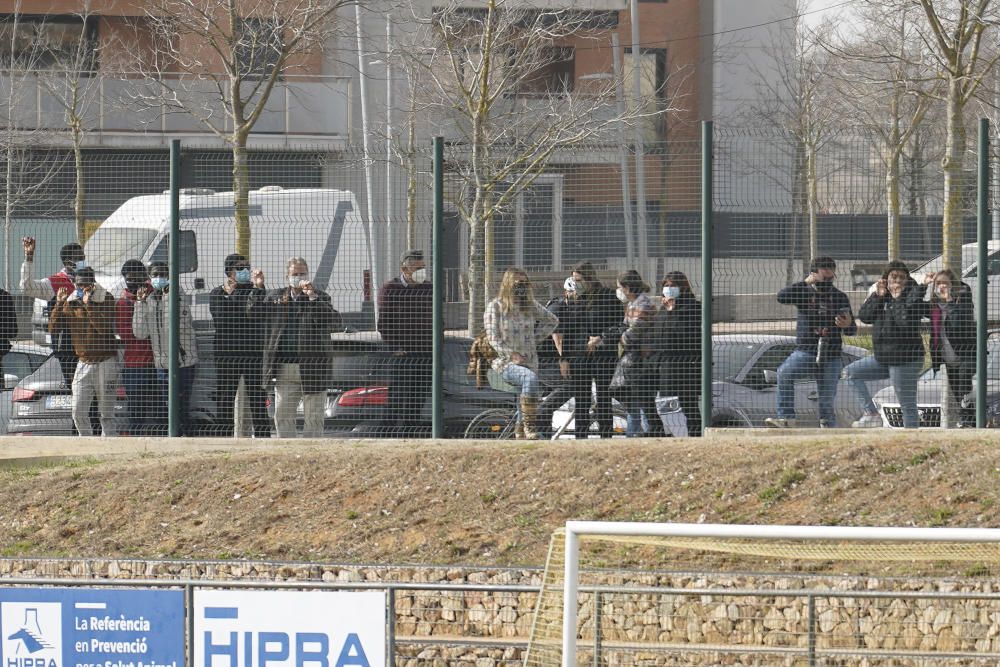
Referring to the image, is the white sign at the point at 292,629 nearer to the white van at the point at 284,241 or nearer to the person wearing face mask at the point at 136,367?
the white van at the point at 284,241

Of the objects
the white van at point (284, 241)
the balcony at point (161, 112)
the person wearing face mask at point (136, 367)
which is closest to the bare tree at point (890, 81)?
the white van at point (284, 241)

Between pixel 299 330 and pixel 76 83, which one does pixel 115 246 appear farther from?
pixel 76 83

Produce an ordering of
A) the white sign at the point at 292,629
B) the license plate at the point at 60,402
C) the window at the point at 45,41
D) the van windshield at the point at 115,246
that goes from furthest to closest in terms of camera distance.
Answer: the window at the point at 45,41 < the van windshield at the point at 115,246 < the license plate at the point at 60,402 < the white sign at the point at 292,629

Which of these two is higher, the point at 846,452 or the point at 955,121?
the point at 955,121

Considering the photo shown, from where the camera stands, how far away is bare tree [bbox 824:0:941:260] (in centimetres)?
1152

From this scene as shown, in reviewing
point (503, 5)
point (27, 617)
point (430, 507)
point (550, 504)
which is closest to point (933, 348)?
point (550, 504)

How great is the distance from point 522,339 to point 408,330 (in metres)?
0.95

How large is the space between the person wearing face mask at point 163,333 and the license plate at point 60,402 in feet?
2.72

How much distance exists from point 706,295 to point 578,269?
1.05 metres

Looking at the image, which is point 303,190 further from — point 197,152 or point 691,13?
point 691,13

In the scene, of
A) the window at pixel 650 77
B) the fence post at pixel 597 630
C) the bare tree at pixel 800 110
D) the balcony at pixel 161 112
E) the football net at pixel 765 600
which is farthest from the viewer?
the window at pixel 650 77

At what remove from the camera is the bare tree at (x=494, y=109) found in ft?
38.8

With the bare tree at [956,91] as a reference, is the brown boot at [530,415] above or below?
below

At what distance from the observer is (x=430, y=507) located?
33.8 ft
